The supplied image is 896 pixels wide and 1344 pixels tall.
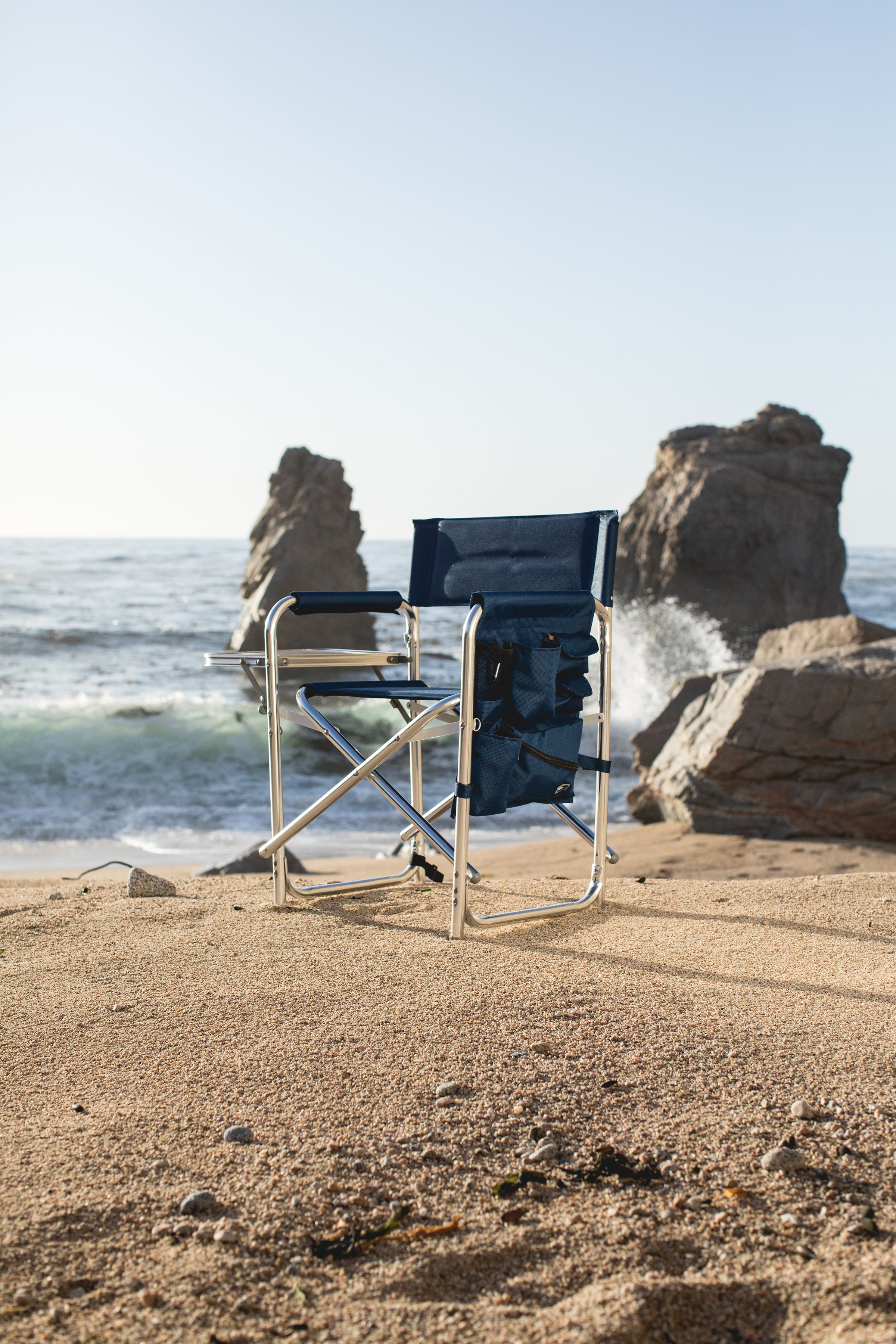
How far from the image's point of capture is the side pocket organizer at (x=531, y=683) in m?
2.79

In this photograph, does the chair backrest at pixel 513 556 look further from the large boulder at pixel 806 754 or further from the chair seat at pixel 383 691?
the large boulder at pixel 806 754

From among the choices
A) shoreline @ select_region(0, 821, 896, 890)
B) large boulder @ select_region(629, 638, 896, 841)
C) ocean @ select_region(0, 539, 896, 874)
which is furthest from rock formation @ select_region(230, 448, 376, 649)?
large boulder @ select_region(629, 638, 896, 841)

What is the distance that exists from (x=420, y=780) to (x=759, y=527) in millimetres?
19991

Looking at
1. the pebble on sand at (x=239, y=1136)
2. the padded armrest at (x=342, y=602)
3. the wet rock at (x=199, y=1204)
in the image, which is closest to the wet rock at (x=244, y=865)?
the padded armrest at (x=342, y=602)

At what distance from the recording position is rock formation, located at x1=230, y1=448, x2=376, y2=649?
16219 millimetres

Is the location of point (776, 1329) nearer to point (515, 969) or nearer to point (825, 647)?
point (515, 969)

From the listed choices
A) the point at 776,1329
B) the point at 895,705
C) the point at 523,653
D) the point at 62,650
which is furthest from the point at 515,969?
the point at 62,650

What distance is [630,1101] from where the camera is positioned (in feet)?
5.58

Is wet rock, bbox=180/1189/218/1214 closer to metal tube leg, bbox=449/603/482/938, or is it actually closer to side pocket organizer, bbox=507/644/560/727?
metal tube leg, bbox=449/603/482/938

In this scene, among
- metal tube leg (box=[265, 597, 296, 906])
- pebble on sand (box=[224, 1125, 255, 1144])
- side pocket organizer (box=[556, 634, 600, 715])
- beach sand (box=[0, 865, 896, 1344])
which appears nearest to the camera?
beach sand (box=[0, 865, 896, 1344])

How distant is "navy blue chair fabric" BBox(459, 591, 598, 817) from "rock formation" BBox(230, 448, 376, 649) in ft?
42.9

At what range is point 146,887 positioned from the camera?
336cm

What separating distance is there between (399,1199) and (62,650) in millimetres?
17507

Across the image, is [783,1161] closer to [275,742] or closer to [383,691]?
[383,691]
